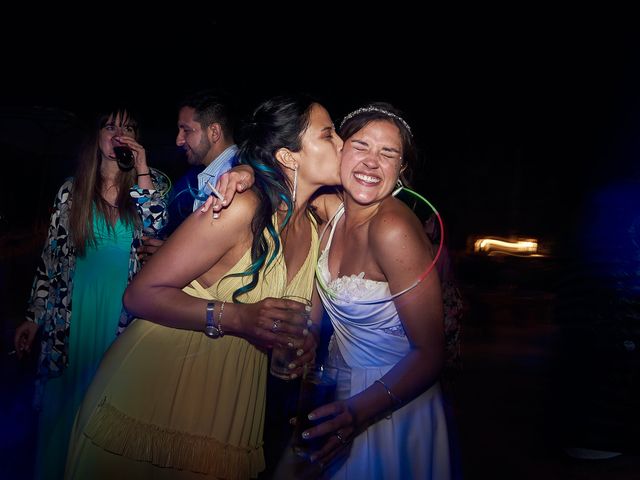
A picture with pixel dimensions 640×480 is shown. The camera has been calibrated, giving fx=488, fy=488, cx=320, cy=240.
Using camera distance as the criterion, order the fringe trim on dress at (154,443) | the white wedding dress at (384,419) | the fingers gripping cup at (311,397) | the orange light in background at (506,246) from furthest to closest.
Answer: the orange light in background at (506,246) < the white wedding dress at (384,419) < the fringe trim on dress at (154,443) < the fingers gripping cup at (311,397)

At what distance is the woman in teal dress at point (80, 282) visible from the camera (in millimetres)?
2721

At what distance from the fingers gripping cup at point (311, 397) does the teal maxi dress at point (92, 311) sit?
6.11ft

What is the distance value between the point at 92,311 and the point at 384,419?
6.12 feet

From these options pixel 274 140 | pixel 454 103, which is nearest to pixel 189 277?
pixel 274 140

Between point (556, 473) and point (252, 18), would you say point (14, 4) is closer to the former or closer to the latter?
point (252, 18)

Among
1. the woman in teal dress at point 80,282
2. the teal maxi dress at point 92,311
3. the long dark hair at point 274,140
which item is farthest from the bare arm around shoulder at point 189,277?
the teal maxi dress at point 92,311

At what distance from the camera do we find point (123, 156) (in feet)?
9.72

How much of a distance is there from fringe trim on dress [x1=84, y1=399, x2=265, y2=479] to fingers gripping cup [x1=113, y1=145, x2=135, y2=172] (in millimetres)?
1739

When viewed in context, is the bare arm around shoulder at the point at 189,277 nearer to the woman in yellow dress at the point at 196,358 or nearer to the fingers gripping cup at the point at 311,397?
the woman in yellow dress at the point at 196,358

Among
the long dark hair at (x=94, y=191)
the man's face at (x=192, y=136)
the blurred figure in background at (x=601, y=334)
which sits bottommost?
the blurred figure in background at (x=601, y=334)

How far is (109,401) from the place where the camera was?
161 cm

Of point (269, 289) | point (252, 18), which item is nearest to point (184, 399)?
point (269, 289)

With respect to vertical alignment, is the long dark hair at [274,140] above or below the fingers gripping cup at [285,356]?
above

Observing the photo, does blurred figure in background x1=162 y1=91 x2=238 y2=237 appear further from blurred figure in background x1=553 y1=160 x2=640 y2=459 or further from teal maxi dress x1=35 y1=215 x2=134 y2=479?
blurred figure in background x1=553 y1=160 x2=640 y2=459
